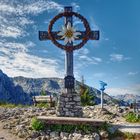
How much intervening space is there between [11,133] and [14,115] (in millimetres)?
3098

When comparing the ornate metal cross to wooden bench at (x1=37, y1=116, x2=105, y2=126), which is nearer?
wooden bench at (x1=37, y1=116, x2=105, y2=126)

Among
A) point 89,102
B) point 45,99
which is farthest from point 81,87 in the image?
point 45,99

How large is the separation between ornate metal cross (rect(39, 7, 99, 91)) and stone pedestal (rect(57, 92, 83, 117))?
68 centimetres

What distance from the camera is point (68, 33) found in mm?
24703

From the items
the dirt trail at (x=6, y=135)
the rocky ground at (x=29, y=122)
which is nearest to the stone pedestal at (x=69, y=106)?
the rocky ground at (x=29, y=122)

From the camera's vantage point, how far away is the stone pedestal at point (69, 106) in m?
23.8

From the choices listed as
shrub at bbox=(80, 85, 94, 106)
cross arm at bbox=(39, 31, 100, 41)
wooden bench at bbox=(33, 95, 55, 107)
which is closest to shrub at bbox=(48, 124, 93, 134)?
cross arm at bbox=(39, 31, 100, 41)

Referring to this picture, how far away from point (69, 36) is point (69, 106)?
4.30m

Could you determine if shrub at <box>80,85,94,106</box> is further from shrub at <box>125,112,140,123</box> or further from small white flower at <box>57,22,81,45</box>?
small white flower at <box>57,22,81,45</box>

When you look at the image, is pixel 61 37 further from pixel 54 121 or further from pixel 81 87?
pixel 81 87

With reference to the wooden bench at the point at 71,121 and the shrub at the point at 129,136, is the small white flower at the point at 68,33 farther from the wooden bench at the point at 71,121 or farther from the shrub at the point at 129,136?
the shrub at the point at 129,136

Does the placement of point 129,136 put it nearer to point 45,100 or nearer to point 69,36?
point 69,36

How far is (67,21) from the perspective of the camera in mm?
25109

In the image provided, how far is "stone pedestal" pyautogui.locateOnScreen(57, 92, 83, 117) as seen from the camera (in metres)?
23.8
